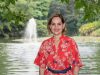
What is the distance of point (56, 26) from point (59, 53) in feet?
0.93

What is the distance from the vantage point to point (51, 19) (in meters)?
4.09

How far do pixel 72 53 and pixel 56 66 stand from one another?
0.69ft

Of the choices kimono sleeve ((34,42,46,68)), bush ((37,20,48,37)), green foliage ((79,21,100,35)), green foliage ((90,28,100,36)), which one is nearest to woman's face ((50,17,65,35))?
kimono sleeve ((34,42,46,68))

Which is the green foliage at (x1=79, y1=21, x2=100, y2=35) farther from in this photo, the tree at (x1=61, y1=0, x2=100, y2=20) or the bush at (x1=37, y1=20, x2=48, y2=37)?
the tree at (x1=61, y1=0, x2=100, y2=20)

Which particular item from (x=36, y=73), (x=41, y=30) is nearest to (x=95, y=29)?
(x=41, y=30)

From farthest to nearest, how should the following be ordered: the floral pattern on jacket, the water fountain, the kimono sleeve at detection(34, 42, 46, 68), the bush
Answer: the bush
the water fountain
the kimono sleeve at detection(34, 42, 46, 68)
the floral pattern on jacket

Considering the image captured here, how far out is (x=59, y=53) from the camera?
404cm

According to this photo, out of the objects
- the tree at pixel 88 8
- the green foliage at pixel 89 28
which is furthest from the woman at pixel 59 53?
the green foliage at pixel 89 28

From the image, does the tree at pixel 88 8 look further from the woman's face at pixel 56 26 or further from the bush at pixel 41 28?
the bush at pixel 41 28

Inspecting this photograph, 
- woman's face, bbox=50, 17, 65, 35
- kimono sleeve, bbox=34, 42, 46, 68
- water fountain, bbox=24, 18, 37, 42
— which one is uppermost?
woman's face, bbox=50, 17, 65, 35

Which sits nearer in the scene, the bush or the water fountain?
the water fountain

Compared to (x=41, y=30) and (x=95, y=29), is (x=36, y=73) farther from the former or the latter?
(x=41, y=30)

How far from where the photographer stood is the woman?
13.2ft

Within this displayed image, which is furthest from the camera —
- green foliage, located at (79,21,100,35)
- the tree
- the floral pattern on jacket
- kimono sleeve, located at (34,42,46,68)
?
green foliage, located at (79,21,100,35)
